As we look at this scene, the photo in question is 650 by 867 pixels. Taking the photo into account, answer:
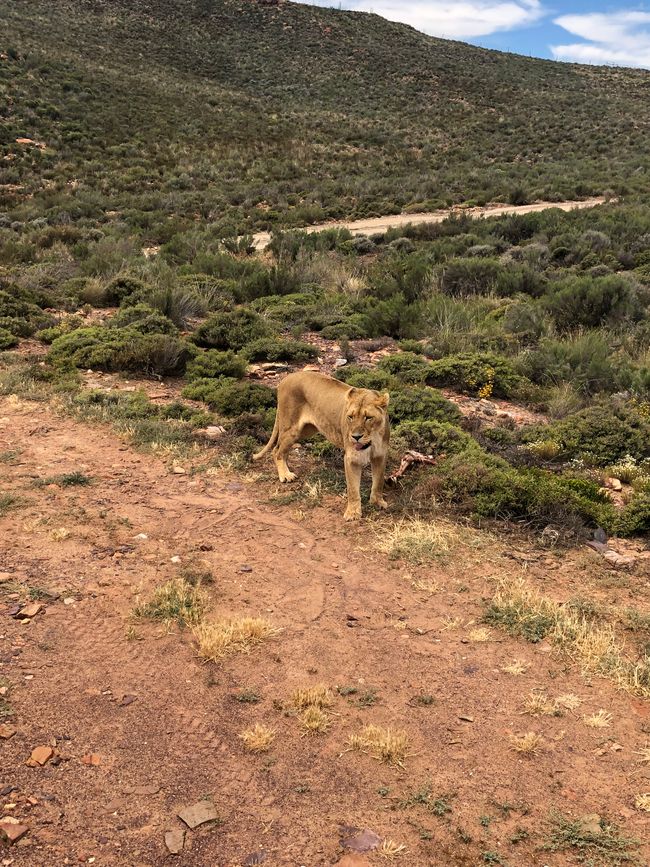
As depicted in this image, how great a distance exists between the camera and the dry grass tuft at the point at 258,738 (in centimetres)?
320

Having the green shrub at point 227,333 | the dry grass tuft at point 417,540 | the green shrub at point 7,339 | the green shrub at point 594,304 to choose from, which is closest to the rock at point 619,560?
the dry grass tuft at point 417,540

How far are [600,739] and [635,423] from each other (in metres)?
4.90

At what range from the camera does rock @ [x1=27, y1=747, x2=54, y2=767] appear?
118 inches

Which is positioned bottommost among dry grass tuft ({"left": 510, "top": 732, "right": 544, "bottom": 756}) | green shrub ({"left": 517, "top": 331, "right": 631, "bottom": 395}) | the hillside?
dry grass tuft ({"left": 510, "top": 732, "right": 544, "bottom": 756})

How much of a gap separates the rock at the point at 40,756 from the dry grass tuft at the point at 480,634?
8.34 ft

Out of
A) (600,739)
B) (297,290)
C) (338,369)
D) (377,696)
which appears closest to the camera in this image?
(600,739)

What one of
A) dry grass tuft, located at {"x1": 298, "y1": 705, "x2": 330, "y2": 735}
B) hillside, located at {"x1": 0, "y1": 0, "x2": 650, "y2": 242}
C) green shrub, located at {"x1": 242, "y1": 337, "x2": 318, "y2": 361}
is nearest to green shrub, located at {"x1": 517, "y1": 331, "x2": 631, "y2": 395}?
green shrub, located at {"x1": 242, "y1": 337, "x2": 318, "y2": 361}

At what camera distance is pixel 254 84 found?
184 feet

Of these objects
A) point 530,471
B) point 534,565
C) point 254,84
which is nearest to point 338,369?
point 530,471

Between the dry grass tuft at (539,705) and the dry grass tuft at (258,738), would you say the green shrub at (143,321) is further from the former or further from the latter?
the dry grass tuft at (539,705)

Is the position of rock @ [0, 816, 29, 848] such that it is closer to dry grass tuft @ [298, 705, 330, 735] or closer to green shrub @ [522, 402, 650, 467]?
dry grass tuft @ [298, 705, 330, 735]

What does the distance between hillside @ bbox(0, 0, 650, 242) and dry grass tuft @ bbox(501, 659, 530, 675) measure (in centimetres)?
2112

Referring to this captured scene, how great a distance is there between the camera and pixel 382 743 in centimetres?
320

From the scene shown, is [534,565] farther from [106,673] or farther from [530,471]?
[106,673]
